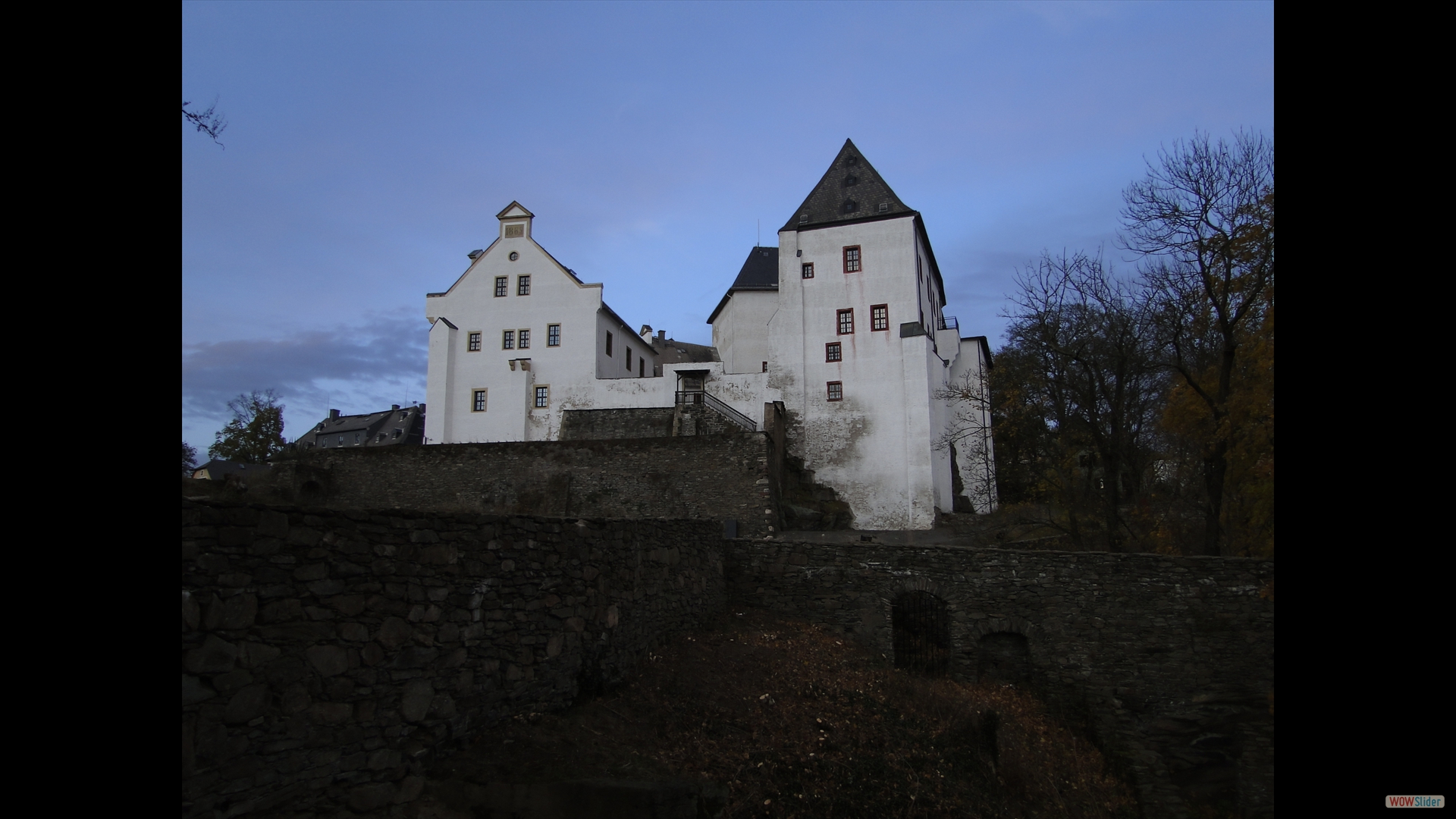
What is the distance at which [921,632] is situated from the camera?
16.0 m

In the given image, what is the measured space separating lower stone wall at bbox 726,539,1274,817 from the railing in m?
18.5

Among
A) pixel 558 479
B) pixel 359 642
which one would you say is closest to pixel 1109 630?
pixel 359 642

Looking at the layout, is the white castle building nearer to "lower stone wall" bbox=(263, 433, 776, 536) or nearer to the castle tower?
the castle tower

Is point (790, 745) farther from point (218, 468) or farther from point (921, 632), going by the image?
point (218, 468)

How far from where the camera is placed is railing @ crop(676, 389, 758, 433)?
3466 centimetres

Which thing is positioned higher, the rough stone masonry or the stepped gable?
the stepped gable

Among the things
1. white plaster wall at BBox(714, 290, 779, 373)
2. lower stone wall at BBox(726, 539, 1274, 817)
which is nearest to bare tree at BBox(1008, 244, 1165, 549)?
lower stone wall at BBox(726, 539, 1274, 817)

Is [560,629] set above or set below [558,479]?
below

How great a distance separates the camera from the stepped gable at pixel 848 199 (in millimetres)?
35875

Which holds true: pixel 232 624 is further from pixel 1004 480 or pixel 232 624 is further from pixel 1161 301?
pixel 1004 480

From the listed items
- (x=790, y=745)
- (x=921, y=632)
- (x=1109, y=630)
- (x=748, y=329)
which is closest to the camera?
(x=790, y=745)

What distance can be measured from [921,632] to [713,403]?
808 inches
